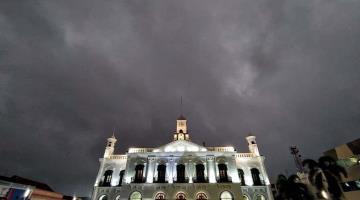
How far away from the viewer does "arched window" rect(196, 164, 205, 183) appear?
30134 mm

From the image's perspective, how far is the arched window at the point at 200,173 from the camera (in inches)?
1186

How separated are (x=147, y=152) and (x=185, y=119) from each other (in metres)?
17.7

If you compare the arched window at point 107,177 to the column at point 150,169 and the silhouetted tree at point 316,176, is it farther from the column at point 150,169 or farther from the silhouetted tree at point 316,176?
the silhouetted tree at point 316,176

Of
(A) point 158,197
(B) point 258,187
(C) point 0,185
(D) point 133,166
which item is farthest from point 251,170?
(C) point 0,185

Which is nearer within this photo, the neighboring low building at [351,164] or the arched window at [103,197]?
the neighboring low building at [351,164]

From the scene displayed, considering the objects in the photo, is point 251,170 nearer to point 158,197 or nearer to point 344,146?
point 344,146

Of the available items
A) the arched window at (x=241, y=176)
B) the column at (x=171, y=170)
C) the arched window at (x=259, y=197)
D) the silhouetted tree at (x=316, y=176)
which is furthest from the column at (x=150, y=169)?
the silhouetted tree at (x=316, y=176)

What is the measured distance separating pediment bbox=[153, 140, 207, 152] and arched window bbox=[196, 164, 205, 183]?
279 centimetres

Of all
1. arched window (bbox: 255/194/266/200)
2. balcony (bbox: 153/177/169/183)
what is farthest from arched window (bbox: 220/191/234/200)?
balcony (bbox: 153/177/169/183)

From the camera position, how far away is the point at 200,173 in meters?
31.1

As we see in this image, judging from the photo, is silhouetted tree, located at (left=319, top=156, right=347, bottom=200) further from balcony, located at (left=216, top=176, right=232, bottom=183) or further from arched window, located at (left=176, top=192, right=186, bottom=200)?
arched window, located at (left=176, top=192, right=186, bottom=200)

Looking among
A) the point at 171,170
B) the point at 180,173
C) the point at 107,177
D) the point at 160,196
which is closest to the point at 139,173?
the point at 160,196

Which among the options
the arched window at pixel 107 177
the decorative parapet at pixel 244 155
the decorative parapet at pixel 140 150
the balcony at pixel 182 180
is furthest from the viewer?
the decorative parapet at pixel 244 155

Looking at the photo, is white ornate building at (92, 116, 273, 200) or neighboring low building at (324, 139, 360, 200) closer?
neighboring low building at (324, 139, 360, 200)
